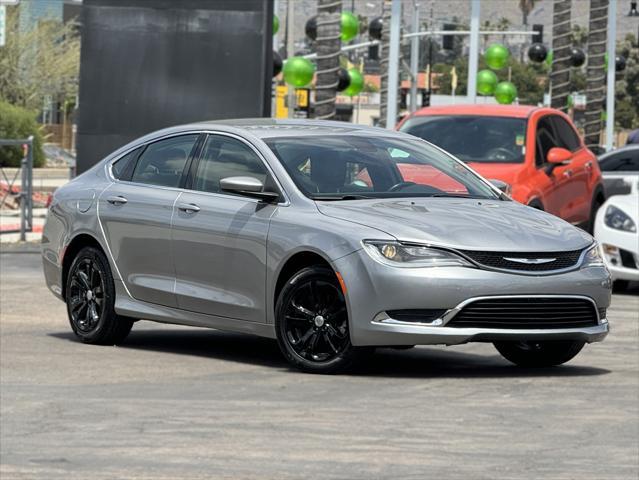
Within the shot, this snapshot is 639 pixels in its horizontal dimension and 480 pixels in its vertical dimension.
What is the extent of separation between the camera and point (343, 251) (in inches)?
306

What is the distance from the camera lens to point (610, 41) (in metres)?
46.9

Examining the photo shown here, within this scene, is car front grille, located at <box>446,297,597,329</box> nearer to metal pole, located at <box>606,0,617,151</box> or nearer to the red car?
the red car

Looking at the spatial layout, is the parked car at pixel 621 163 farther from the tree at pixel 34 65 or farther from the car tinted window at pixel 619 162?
the tree at pixel 34 65

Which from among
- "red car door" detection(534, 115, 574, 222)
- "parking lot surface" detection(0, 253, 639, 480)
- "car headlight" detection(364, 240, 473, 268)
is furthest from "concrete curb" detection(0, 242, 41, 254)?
"car headlight" detection(364, 240, 473, 268)

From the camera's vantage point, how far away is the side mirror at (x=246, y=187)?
25.7ft

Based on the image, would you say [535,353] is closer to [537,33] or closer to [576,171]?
[576,171]

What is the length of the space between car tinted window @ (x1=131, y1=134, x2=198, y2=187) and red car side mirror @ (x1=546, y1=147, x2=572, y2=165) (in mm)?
6826

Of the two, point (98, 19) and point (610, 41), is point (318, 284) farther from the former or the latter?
point (610, 41)

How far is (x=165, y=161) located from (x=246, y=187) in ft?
4.51

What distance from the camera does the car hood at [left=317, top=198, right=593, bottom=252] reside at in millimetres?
7379

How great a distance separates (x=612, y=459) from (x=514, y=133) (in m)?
7.78

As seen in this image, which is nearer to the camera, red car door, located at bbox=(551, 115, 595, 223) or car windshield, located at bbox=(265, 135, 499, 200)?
car windshield, located at bbox=(265, 135, 499, 200)

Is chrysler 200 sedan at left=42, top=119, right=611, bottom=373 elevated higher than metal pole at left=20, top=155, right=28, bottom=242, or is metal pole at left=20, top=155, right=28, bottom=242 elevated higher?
chrysler 200 sedan at left=42, top=119, right=611, bottom=373

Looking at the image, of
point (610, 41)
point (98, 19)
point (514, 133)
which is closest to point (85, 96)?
point (98, 19)
